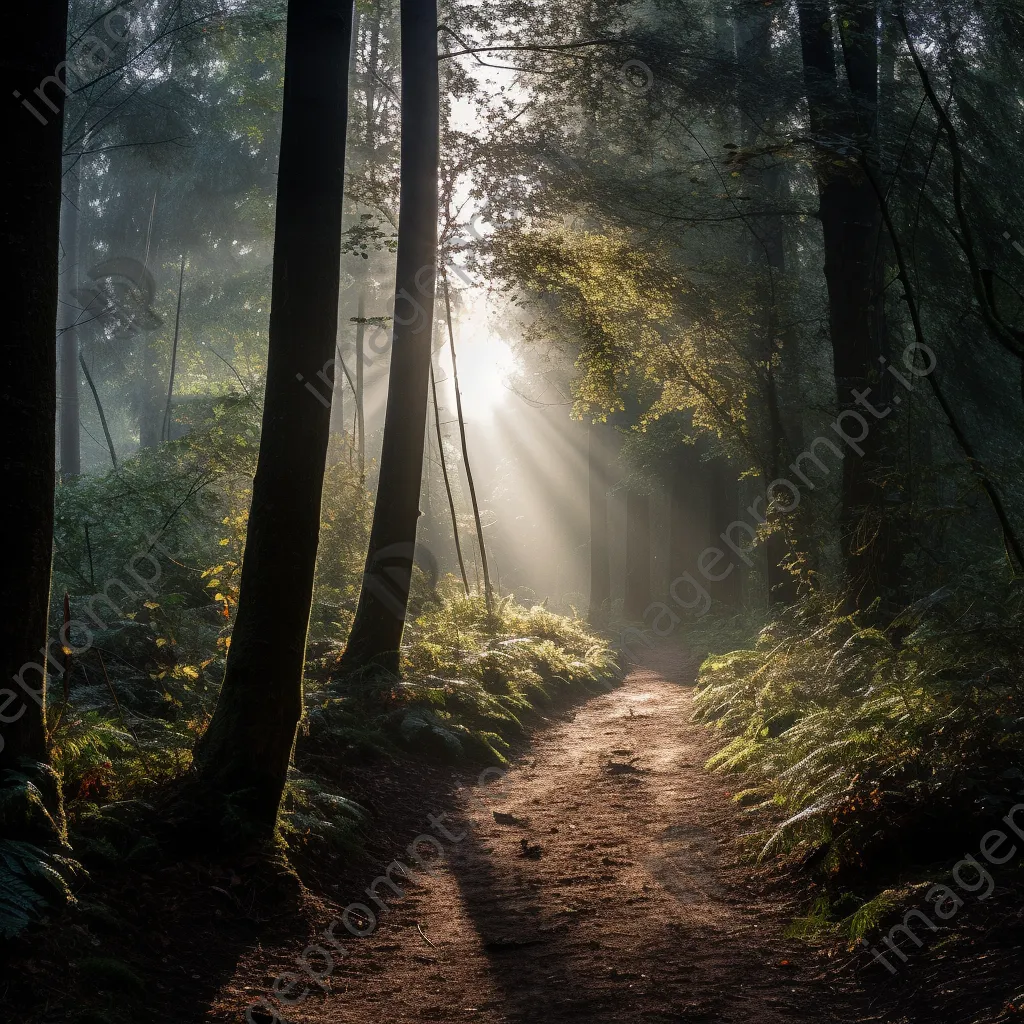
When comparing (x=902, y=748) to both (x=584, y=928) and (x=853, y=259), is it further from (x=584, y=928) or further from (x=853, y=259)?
(x=853, y=259)

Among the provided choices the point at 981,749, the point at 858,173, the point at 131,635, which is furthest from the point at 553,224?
the point at 981,749

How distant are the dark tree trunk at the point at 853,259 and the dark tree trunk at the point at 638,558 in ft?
55.9

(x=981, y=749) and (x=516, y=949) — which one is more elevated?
(x=981, y=749)

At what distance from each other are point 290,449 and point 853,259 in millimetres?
7547

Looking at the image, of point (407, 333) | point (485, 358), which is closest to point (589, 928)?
point (407, 333)

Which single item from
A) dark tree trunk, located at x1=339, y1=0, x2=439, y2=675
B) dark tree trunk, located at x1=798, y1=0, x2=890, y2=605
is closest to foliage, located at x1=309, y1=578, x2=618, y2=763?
dark tree trunk, located at x1=339, y1=0, x2=439, y2=675

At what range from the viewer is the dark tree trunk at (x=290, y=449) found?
5191 millimetres

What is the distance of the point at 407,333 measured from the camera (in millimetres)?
10281

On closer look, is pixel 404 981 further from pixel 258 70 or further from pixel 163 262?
pixel 163 262

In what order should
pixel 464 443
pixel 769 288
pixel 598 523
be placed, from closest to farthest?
pixel 464 443
pixel 769 288
pixel 598 523

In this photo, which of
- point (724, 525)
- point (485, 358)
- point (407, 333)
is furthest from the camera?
point (485, 358)

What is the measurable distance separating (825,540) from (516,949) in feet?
30.1

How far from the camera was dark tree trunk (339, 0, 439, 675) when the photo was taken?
9.76m

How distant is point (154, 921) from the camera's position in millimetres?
3959
